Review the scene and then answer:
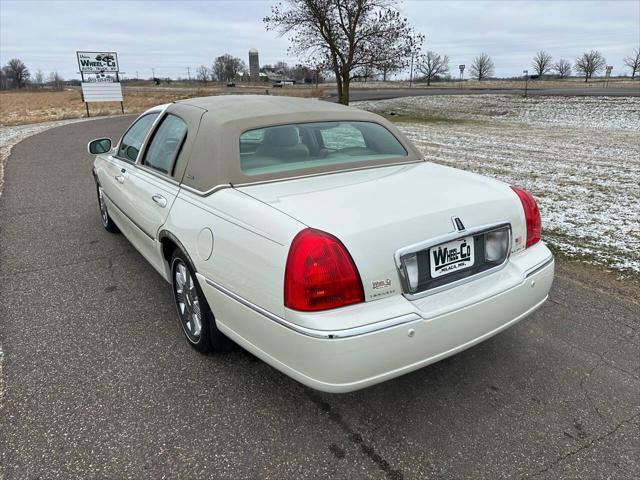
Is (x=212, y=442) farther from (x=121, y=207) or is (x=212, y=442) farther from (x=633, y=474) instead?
(x=121, y=207)

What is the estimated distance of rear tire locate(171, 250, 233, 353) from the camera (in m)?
2.75

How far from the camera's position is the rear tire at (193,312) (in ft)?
9.01

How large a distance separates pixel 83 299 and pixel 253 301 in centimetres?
215

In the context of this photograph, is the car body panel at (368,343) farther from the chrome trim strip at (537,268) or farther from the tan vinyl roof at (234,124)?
the tan vinyl roof at (234,124)

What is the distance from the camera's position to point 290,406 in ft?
8.17

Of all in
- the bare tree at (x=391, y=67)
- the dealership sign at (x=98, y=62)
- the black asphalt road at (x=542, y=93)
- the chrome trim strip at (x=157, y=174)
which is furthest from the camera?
the black asphalt road at (x=542, y=93)

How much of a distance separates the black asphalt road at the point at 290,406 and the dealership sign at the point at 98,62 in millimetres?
26417

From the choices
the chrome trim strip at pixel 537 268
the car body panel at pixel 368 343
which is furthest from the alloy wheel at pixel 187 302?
the chrome trim strip at pixel 537 268

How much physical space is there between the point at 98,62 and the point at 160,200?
27872 millimetres

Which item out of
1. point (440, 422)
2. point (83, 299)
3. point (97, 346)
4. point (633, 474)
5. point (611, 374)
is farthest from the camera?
point (83, 299)

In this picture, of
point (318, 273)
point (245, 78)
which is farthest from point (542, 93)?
point (245, 78)

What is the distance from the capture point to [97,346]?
304 centimetres

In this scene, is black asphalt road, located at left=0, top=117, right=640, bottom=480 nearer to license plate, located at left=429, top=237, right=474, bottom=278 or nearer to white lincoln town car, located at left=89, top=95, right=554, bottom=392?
white lincoln town car, located at left=89, top=95, right=554, bottom=392

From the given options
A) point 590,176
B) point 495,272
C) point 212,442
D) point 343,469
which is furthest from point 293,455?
point 590,176
